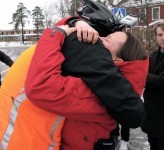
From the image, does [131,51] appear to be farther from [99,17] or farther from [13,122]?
[13,122]

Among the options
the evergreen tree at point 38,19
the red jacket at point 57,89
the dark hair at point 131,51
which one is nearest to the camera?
the red jacket at point 57,89

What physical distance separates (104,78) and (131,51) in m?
0.29

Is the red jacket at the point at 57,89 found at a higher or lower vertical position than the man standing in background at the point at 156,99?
higher

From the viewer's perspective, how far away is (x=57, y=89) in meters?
1.42

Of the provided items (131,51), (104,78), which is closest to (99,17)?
(131,51)

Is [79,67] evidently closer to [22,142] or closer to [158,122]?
[22,142]

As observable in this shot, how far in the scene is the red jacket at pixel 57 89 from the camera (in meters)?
1.43

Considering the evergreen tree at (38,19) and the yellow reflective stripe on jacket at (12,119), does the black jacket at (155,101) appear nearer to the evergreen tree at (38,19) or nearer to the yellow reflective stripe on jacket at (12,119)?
the yellow reflective stripe on jacket at (12,119)

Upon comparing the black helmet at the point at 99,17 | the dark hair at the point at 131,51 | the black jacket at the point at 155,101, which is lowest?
the black jacket at the point at 155,101

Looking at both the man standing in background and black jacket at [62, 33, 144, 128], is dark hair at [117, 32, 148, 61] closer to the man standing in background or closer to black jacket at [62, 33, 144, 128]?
black jacket at [62, 33, 144, 128]

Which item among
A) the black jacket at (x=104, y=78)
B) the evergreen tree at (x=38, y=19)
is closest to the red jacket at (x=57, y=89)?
the black jacket at (x=104, y=78)

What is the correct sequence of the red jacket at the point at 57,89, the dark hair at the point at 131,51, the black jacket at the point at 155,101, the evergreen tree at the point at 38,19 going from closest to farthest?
the red jacket at the point at 57,89 < the dark hair at the point at 131,51 < the black jacket at the point at 155,101 < the evergreen tree at the point at 38,19

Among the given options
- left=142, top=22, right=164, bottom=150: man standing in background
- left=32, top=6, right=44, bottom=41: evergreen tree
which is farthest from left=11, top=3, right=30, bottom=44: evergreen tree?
left=142, top=22, right=164, bottom=150: man standing in background

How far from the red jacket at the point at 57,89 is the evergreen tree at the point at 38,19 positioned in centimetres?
7990
